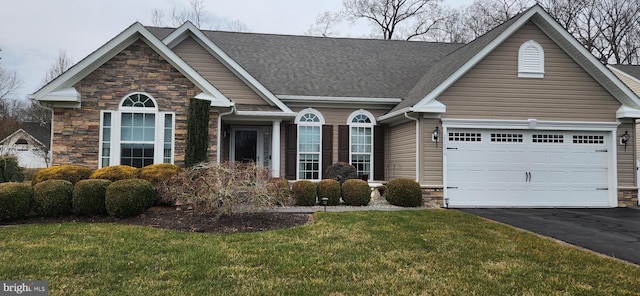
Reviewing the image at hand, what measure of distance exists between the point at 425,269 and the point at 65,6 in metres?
16.3

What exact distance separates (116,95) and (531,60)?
11536 millimetres

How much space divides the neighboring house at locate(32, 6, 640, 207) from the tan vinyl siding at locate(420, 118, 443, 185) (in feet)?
0.09

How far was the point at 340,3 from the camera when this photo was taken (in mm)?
33250

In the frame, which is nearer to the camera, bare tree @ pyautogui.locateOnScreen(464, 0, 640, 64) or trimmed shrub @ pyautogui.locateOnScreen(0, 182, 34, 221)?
trimmed shrub @ pyautogui.locateOnScreen(0, 182, 34, 221)

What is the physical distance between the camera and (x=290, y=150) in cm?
1359

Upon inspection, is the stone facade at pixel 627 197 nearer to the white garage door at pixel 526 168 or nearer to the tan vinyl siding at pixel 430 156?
the white garage door at pixel 526 168

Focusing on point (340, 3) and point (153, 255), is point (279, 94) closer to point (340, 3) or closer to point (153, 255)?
point (153, 255)

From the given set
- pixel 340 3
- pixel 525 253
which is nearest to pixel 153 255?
pixel 525 253

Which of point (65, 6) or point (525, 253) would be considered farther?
point (65, 6)

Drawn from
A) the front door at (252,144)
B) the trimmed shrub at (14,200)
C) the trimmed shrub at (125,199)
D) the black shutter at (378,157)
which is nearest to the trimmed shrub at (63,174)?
the trimmed shrub at (14,200)

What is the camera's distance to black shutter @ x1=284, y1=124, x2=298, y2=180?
44.4 feet

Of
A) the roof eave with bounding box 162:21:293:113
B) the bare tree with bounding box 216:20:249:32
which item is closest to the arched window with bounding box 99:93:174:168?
the roof eave with bounding box 162:21:293:113

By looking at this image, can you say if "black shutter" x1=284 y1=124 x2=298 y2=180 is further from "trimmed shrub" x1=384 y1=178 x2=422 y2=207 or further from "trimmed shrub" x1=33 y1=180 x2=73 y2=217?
"trimmed shrub" x1=33 y1=180 x2=73 y2=217

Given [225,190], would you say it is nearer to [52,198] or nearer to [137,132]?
[52,198]
